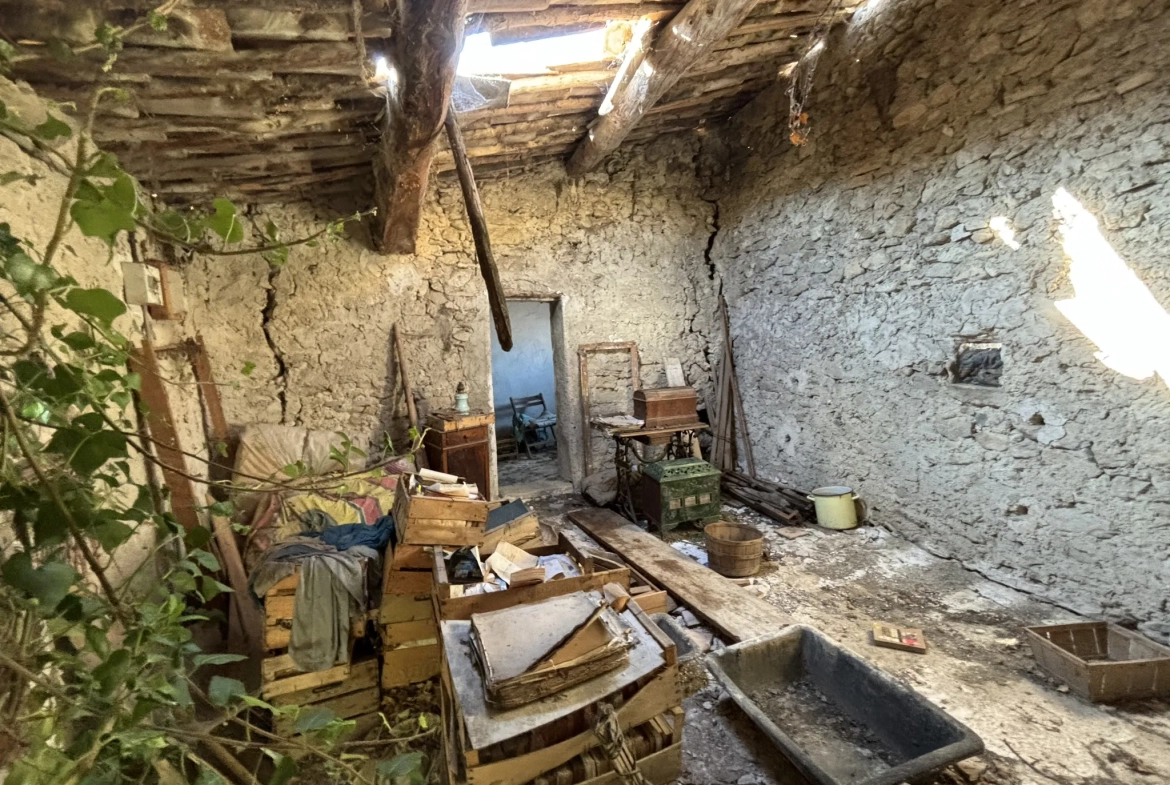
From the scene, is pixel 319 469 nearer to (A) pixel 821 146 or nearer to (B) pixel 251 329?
(B) pixel 251 329

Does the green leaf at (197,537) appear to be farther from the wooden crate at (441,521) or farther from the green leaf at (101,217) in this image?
the wooden crate at (441,521)

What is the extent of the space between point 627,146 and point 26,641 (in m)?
5.77

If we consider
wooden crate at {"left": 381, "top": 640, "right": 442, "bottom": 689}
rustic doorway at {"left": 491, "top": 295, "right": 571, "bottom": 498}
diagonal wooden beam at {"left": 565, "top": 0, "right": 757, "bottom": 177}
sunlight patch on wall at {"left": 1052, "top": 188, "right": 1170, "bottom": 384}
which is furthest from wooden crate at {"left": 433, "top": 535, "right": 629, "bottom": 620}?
rustic doorway at {"left": 491, "top": 295, "right": 571, "bottom": 498}

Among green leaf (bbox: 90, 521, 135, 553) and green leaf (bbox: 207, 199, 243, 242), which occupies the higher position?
green leaf (bbox: 207, 199, 243, 242)

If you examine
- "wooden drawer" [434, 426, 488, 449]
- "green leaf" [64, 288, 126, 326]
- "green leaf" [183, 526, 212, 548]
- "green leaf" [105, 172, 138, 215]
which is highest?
"green leaf" [105, 172, 138, 215]

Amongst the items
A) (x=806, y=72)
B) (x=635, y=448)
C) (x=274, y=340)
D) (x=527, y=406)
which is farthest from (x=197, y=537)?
(x=527, y=406)

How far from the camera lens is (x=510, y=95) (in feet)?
11.8

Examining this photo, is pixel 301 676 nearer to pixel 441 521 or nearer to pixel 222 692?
pixel 441 521

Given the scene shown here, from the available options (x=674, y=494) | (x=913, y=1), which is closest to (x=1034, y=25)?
(x=913, y=1)

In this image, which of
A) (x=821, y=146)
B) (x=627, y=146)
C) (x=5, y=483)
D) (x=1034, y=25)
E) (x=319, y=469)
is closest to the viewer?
(x=5, y=483)

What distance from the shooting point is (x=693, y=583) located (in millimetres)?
3582

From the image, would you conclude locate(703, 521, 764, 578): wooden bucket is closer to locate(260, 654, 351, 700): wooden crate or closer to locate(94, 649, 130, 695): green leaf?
locate(260, 654, 351, 700): wooden crate

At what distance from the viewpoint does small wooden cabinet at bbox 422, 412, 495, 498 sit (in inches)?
178

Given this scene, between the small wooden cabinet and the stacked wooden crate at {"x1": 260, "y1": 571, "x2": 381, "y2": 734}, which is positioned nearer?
the stacked wooden crate at {"x1": 260, "y1": 571, "x2": 381, "y2": 734}
